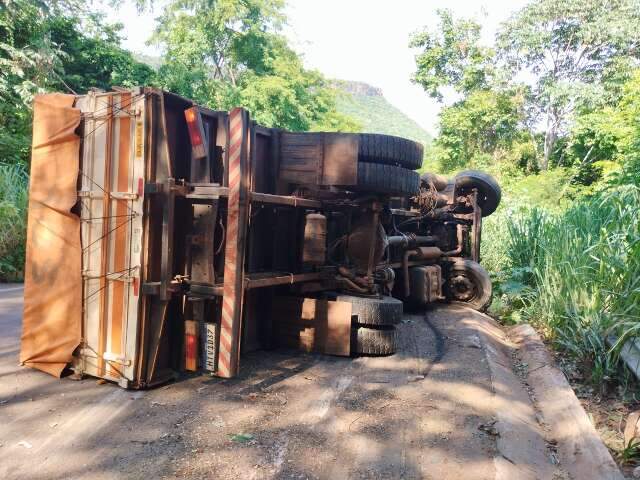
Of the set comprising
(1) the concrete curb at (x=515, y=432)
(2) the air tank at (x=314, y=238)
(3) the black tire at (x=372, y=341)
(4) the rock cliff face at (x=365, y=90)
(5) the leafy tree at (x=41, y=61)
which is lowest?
(1) the concrete curb at (x=515, y=432)

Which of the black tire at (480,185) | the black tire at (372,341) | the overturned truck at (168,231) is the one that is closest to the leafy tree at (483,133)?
the black tire at (480,185)

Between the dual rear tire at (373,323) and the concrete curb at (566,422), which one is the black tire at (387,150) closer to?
the dual rear tire at (373,323)

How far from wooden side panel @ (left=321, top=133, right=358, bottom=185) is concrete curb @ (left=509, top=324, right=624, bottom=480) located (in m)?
2.46

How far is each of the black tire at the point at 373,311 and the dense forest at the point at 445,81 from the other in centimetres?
465

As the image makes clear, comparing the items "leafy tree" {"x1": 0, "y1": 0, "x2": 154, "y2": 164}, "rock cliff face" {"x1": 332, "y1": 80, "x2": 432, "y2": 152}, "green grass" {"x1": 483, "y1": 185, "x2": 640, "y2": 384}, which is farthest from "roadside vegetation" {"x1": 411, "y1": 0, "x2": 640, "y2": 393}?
"rock cliff face" {"x1": 332, "y1": 80, "x2": 432, "y2": 152}

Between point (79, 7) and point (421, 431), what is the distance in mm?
19564

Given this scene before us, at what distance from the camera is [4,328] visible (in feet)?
18.3

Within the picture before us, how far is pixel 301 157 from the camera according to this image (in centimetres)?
497

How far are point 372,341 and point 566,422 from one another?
6.08ft

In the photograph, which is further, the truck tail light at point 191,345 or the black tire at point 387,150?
the black tire at point 387,150

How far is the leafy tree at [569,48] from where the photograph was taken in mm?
24797

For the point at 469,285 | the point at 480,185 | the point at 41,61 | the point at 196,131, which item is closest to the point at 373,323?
the point at 196,131

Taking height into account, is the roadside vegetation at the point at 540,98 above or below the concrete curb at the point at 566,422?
above

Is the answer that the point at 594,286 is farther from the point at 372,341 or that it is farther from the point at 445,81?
the point at 445,81
